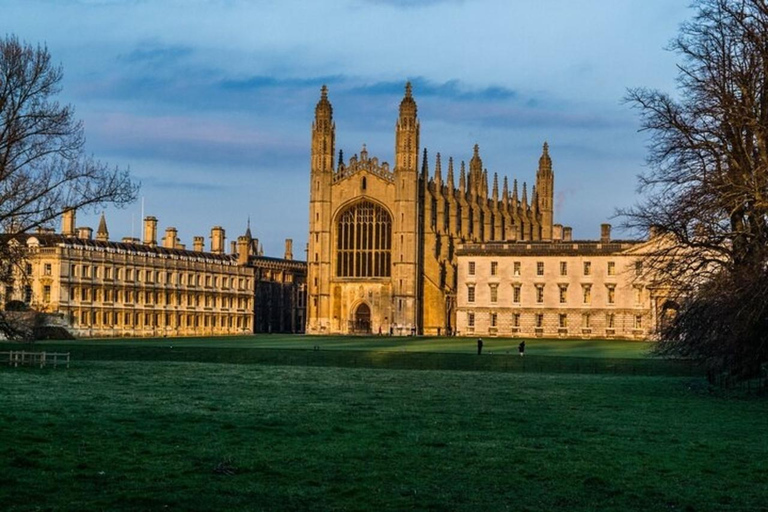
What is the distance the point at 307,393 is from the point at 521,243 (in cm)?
6775

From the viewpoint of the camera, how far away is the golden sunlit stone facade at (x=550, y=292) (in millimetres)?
92312

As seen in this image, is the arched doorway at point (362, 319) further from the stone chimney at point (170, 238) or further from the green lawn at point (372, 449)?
the green lawn at point (372, 449)

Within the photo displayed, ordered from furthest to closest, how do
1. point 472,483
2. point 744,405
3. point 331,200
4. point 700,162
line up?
point 331,200 < point 700,162 < point 744,405 < point 472,483

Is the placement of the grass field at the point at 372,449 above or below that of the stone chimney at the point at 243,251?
below

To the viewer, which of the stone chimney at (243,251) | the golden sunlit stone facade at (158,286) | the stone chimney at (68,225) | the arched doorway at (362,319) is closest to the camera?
the golden sunlit stone facade at (158,286)

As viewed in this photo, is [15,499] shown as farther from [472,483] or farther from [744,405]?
[744,405]

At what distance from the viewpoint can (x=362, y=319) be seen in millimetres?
99688

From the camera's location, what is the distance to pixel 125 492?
1356cm

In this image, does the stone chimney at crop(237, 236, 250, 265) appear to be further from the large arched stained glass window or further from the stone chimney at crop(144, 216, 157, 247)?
the large arched stained glass window

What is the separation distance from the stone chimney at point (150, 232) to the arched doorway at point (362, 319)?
63.4 ft

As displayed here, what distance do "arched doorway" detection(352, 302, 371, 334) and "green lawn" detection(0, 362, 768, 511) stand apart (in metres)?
68.6

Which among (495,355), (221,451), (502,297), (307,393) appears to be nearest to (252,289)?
(502,297)

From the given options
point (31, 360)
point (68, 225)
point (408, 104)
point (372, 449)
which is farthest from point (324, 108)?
point (372, 449)

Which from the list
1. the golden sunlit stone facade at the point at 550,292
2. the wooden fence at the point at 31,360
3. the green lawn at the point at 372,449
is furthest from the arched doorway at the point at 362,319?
the green lawn at the point at 372,449
